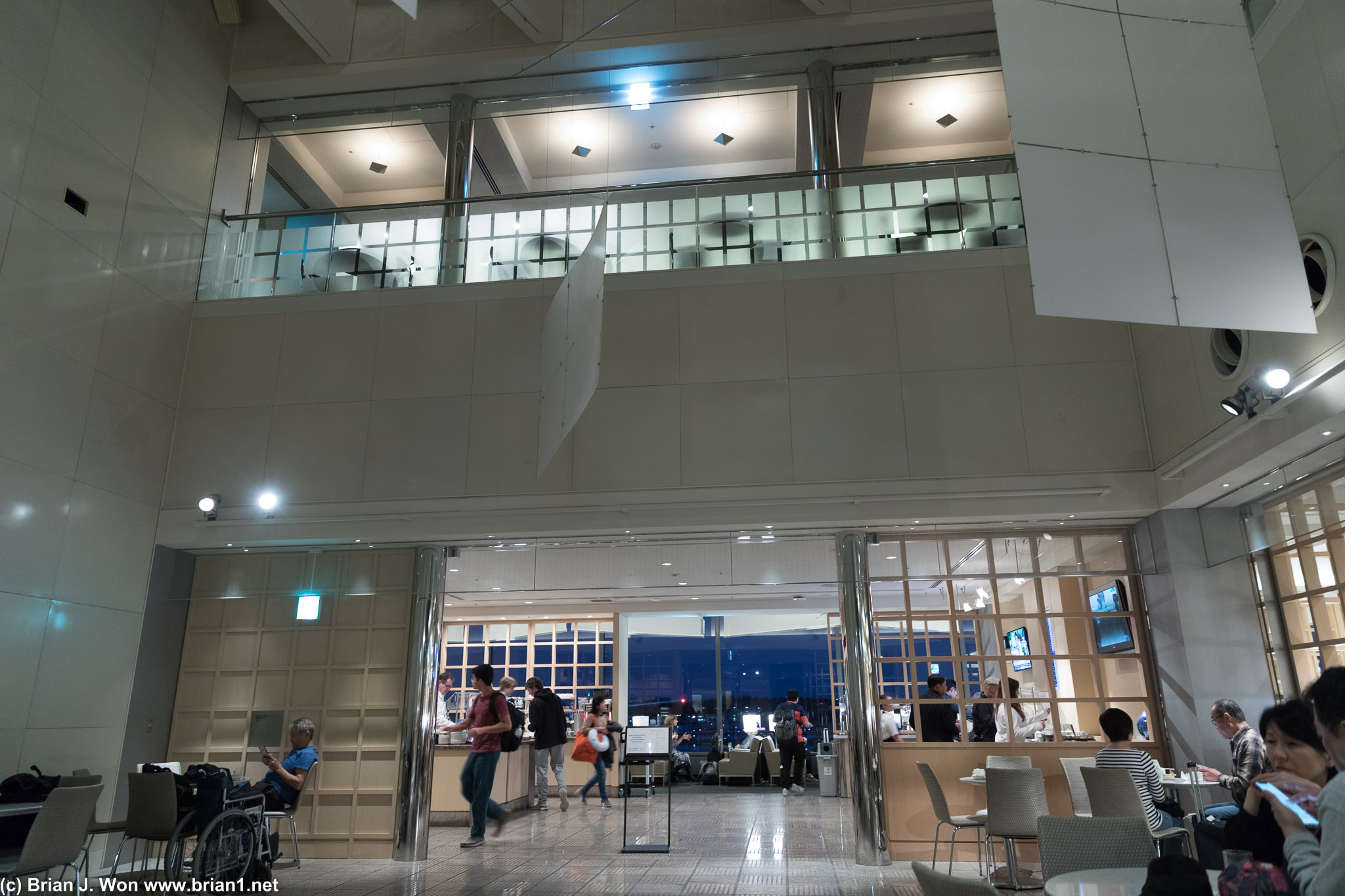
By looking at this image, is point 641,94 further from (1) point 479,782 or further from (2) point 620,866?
(2) point 620,866

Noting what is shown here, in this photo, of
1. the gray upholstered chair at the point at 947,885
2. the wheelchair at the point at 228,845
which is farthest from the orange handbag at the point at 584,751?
the gray upholstered chair at the point at 947,885

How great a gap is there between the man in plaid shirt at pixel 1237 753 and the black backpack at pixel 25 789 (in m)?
7.15

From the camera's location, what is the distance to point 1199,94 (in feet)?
12.1

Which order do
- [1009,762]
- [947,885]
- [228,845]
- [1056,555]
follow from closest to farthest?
[947,885]
[228,845]
[1009,762]
[1056,555]

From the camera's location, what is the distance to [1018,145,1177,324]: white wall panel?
327 cm

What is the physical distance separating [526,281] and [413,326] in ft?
3.95

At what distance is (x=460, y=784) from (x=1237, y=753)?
23.2 feet

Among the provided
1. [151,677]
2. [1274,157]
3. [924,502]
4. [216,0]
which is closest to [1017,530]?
[924,502]

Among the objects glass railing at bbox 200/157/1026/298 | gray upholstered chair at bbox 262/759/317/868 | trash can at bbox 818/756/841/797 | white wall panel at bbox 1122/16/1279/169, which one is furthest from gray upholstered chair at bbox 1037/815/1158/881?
trash can at bbox 818/756/841/797

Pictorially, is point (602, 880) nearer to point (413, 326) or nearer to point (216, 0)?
point (413, 326)

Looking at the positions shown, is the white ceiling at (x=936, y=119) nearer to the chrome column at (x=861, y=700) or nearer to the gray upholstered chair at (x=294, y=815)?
the chrome column at (x=861, y=700)

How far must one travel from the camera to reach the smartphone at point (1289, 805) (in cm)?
225

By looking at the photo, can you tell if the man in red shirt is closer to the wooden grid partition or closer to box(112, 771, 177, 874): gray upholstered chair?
the wooden grid partition

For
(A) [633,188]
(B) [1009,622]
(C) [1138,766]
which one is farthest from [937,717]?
(A) [633,188]
